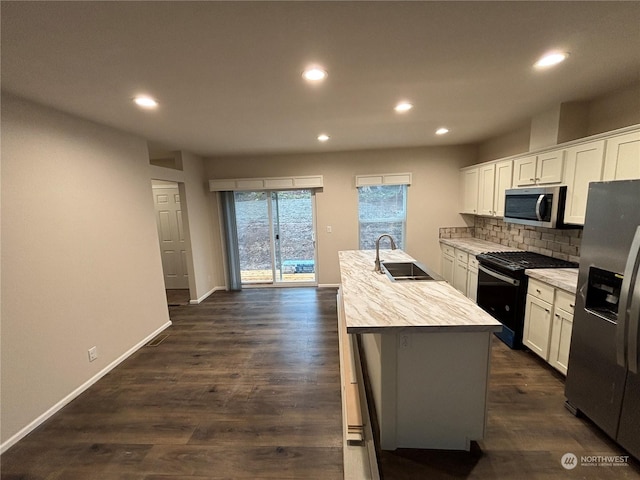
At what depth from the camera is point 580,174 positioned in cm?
231

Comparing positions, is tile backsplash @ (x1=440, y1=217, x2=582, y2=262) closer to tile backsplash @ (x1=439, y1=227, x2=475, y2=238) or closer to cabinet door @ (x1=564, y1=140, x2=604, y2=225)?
tile backsplash @ (x1=439, y1=227, x2=475, y2=238)

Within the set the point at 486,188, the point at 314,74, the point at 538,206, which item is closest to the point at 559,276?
the point at 538,206

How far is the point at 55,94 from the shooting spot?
194cm

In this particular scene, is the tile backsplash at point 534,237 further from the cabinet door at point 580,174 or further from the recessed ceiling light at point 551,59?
the recessed ceiling light at point 551,59

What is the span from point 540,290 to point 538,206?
86 centimetres

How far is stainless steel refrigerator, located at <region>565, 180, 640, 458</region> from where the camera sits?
1.44 metres

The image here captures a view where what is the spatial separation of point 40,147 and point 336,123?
2647 mm

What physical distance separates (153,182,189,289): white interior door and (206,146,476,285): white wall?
3.04 feet

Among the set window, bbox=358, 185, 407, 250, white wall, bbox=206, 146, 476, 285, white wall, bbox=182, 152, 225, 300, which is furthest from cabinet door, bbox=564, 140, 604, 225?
white wall, bbox=182, 152, 225, 300

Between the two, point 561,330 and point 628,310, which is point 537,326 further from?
point 628,310

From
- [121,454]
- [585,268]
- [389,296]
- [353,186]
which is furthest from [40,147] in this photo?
[585,268]

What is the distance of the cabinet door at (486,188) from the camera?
3590 millimetres

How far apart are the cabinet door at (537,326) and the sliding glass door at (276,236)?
3.33 m

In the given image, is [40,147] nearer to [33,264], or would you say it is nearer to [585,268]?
[33,264]
